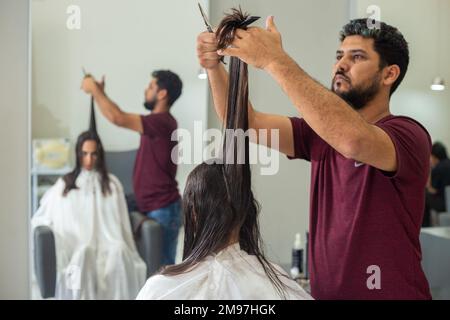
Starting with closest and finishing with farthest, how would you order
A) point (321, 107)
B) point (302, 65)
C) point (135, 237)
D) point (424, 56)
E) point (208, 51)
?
point (321, 107)
point (208, 51)
point (302, 65)
point (424, 56)
point (135, 237)

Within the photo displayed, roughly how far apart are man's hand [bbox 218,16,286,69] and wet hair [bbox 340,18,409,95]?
339 millimetres

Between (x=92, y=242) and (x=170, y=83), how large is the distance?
0.67 meters

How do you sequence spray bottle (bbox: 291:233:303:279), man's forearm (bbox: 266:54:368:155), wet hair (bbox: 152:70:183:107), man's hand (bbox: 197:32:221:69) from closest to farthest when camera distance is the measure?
man's forearm (bbox: 266:54:368:155) → man's hand (bbox: 197:32:221:69) → spray bottle (bbox: 291:233:303:279) → wet hair (bbox: 152:70:183:107)

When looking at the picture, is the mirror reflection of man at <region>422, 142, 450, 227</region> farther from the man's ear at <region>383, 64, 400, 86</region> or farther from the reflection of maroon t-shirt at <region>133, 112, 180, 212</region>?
the reflection of maroon t-shirt at <region>133, 112, 180, 212</region>

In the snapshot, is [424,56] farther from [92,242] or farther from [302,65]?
[92,242]

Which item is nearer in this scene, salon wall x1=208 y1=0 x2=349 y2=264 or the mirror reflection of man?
salon wall x1=208 y1=0 x2=349 y2=264

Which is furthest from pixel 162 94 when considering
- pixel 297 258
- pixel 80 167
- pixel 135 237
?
pixel 297 258

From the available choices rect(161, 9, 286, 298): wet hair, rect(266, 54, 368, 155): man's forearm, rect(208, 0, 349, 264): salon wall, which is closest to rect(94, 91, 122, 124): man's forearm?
A: rect(208, 0, 349, 264): salon wall

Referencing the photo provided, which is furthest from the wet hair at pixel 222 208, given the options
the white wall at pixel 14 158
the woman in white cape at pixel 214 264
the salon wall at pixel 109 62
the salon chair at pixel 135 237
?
the white wall at pixel 14 158

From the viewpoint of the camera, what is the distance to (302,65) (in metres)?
1.72

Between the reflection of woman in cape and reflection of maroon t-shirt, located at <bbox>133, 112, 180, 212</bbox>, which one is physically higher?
reflection of maroon t-shirt, located at <bbox>133, 112, 180, 212</bbox>

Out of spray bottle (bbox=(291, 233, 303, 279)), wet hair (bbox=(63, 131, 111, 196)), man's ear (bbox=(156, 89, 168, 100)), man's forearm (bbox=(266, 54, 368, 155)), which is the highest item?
man's ear (bbox=(156, 89, 168, 100))

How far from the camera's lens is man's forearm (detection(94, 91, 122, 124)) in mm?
2033
